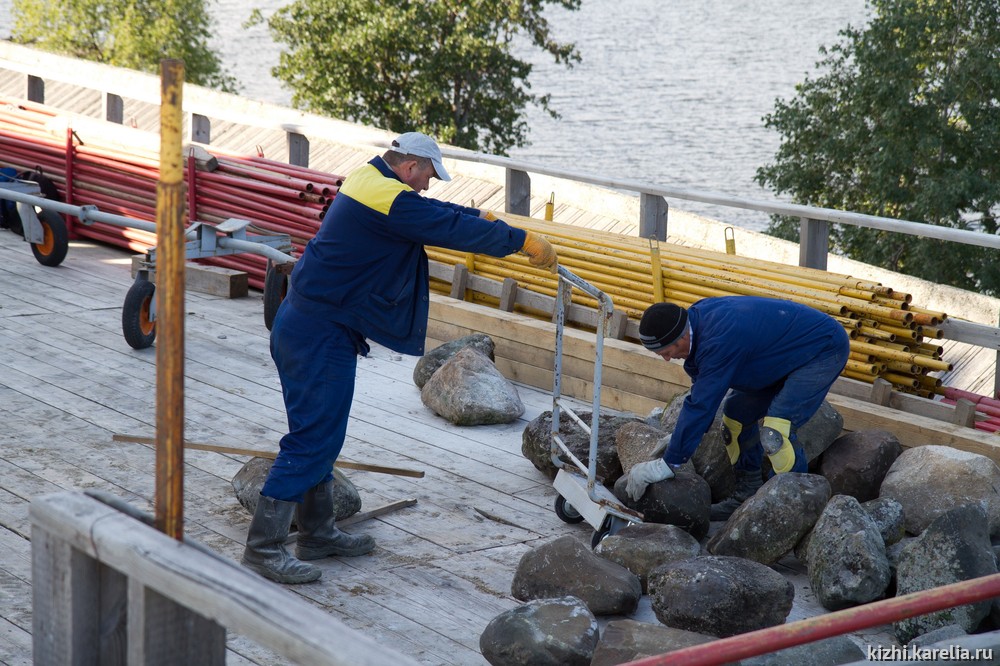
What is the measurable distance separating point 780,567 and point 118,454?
3.52 m

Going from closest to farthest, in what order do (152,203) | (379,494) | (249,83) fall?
(379,494) < (152,203) < (249,83)

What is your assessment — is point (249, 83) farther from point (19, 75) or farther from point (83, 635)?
point (83, 635)

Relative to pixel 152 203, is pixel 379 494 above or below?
below

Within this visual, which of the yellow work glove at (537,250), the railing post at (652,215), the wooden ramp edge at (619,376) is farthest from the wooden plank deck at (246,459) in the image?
the railing post at (652,215)

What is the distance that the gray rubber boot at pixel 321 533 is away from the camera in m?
5.29

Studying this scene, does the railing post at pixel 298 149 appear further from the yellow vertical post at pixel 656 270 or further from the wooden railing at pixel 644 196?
the yellow vertical post at pixel 656 270

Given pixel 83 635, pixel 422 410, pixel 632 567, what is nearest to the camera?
pixel 83 635

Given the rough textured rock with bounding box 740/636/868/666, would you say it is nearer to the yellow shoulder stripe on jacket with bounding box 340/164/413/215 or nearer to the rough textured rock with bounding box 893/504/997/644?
the rough textured rock with bounding box 893/504/997/644

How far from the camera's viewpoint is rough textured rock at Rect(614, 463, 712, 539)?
5656mm

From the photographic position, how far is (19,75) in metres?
21.3

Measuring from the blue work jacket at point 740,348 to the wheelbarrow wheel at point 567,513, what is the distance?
1.82ft

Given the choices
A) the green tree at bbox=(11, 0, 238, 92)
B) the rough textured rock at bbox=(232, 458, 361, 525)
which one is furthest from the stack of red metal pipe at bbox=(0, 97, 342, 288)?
the green tree at bbox=(11, 0, 238, 92)

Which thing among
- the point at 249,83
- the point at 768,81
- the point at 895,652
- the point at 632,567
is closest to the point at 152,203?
the point at 632,567

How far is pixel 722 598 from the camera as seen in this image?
465cm
